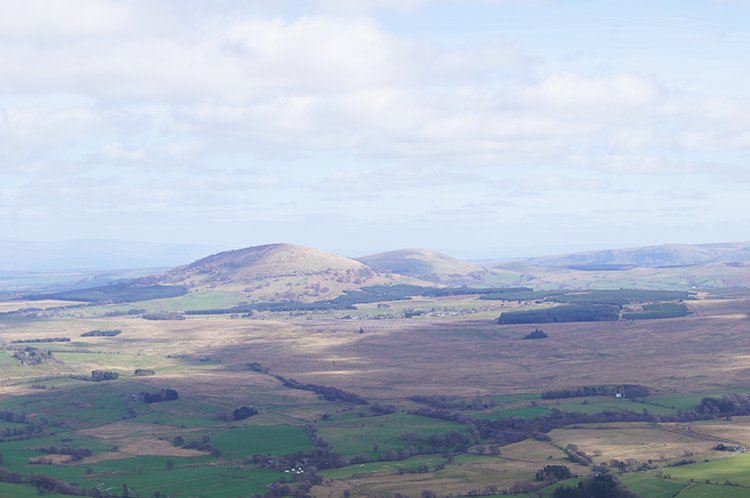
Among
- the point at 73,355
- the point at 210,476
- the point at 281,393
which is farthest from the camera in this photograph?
the point at 73,355

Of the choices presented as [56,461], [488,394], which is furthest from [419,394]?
[56,461]

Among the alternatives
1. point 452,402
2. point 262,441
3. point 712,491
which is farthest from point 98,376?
point 712,491

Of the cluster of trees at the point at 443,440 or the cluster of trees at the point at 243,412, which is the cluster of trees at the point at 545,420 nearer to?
the cluster of trees at the point at 443,440

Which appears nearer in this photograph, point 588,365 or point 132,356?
point 588,365

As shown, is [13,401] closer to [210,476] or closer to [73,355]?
[73,355]

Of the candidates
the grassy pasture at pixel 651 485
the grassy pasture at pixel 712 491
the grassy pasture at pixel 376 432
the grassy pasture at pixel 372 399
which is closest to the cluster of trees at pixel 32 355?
the grassy pasture at pixel 372 399

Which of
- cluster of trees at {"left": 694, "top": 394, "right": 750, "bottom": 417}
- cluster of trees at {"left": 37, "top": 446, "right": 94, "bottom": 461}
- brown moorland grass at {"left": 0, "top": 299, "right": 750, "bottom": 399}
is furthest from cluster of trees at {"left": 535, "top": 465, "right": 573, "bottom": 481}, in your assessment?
cluster of trees at {"left": 37, "top": 446, "right": 94, "bottom": 461}

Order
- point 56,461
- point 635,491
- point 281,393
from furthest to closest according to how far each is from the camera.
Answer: point 281,393, point 56,461, point 635,491
